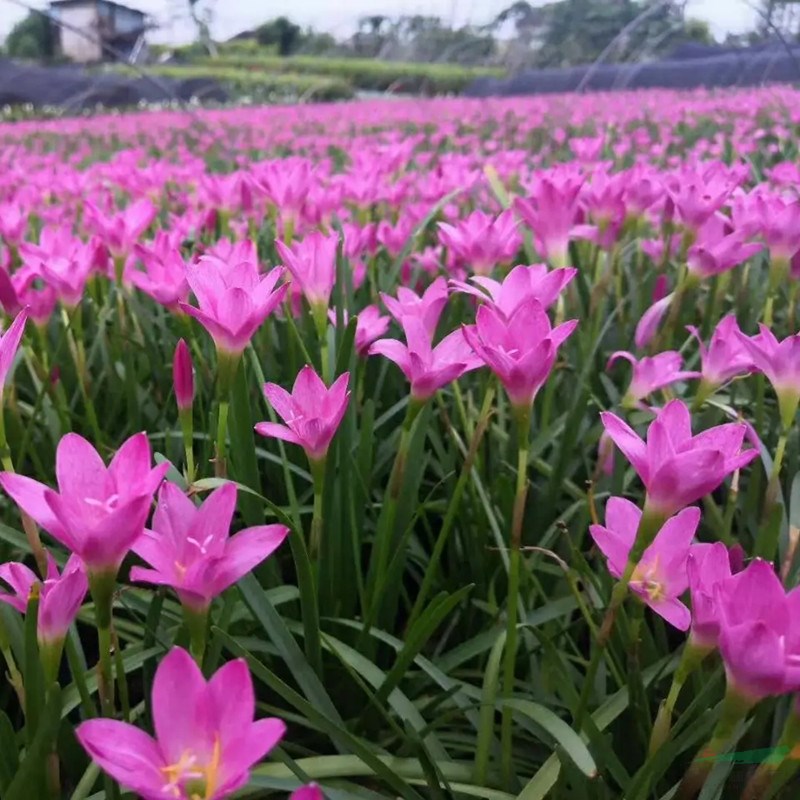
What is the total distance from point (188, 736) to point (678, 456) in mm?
292

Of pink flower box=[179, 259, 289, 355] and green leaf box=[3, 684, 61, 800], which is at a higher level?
pink flower box=[179, 259, 289, 355]

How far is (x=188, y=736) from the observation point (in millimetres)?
395

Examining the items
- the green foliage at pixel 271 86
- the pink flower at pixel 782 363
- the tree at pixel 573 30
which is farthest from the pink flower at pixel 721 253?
the green foliage at pixel 271 86

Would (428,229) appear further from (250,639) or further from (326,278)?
(250,639)

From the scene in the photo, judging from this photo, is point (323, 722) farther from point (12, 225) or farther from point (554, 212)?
point (12, 225)

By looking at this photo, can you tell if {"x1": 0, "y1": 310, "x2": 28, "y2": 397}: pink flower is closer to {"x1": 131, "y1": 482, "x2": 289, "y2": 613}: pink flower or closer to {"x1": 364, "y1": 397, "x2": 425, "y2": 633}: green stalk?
{"x1": 131, "y1": 482, "x2": 289, "y2": 613}: pink flower

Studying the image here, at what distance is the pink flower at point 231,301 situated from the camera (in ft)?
2.08

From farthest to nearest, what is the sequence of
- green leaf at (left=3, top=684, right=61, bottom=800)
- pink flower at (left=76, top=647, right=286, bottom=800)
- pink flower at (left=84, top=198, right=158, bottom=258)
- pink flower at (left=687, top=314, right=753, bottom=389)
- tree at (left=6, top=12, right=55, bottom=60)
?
tree at (left=6, top=12, right=55, bottom=60), pink flower at (left=84, top=198, right=158, bottom=258), pink flower at (left=687, top=314, right=753, bottom=389), green leaf at (left=3, top=684, right=61, bottom=800), pink flower at (left=76, top=647, right=286, bottom=800)

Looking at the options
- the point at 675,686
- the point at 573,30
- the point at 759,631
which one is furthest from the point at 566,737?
the point at 573,30

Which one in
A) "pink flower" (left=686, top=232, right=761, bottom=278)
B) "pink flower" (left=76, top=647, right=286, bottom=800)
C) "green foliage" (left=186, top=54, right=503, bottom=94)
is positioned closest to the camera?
"pink flower" (left=76, top=647, right=286, bottom=800)

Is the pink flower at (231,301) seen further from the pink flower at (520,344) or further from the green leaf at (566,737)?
the green leaf at (566,737)

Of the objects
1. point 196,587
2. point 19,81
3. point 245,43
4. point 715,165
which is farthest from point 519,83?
point 196,587

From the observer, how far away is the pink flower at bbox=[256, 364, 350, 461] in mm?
588

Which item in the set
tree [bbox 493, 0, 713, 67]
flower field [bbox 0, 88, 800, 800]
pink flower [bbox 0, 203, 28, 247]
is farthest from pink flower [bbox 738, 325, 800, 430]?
tree [bbox 493, 0, 713, 67]
